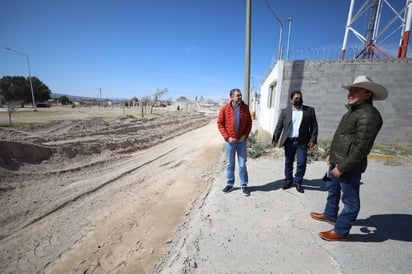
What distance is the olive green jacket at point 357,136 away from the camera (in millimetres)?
1888

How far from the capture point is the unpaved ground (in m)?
2.72

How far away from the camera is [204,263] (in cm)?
206

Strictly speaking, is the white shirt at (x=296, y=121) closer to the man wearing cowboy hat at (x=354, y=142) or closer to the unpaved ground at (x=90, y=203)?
the man wearing cowboy hat at (x=354, y=142)

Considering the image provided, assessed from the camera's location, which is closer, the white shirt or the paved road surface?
the paved road surface

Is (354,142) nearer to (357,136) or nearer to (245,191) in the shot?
(357,136)

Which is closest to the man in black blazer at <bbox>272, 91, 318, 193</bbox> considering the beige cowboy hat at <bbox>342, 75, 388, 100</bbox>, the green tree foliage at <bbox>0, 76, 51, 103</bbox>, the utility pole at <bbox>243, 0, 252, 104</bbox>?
the beige cowboy hat at <bbox>342, 75, 388, 100</bbox>

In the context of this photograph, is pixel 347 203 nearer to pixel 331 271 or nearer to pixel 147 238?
pixel 331 271

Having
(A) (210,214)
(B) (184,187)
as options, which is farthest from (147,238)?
(B) (184,187)

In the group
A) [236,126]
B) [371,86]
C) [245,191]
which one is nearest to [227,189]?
[245,191]

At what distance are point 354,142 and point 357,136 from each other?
79mm

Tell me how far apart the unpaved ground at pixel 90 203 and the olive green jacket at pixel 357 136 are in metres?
2.64

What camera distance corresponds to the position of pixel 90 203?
408 cm

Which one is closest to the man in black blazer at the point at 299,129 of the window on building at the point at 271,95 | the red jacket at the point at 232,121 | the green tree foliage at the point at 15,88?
the red jacket at the point at 232,121

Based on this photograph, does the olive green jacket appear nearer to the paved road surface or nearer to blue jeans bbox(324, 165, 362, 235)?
blue jeans bbox(324, 165, 362, 235)
